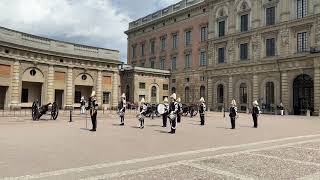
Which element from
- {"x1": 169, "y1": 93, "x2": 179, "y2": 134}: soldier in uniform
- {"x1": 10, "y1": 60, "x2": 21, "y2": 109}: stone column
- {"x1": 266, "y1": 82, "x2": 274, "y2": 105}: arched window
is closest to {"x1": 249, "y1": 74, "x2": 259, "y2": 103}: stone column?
{"x1": 266, "y1": 82, "x2": 274, "y2": 105}: arched window

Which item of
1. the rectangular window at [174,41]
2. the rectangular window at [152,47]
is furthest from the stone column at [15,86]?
the rectangular window at [152,47]

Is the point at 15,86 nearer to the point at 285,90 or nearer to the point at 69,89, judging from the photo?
the point at 69,89

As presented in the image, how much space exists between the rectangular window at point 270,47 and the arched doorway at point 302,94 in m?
4.75

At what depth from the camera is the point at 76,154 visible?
902cm

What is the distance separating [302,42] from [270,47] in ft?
13.4

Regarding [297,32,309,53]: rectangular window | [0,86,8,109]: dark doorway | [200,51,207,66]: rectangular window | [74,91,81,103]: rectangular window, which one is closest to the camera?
[0,86,8,109]: dark doorway

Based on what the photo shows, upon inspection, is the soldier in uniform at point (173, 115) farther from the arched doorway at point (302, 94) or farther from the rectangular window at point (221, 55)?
the rectangular window at point (221, 55)

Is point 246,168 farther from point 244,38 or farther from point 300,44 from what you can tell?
point 244,38

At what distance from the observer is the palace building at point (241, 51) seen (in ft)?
119

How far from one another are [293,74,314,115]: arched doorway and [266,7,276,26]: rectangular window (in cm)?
787

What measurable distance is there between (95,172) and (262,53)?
37.1 metres

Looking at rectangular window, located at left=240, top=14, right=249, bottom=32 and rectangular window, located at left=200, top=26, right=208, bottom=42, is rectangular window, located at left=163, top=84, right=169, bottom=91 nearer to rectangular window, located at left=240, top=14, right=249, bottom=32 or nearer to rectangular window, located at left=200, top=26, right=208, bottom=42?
rectangular window, located at left=200, top=26, right=208, bottom=42

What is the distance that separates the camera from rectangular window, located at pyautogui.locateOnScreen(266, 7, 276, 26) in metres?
39.6

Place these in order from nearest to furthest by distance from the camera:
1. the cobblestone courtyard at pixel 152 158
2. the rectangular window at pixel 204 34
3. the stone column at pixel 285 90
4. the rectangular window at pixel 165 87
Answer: the cobblestone courtyard at pixel 152 158
the stone column at pixel 285 90
the rectangular window at pixel 204 34
the rectangular window at pixel 165 87
